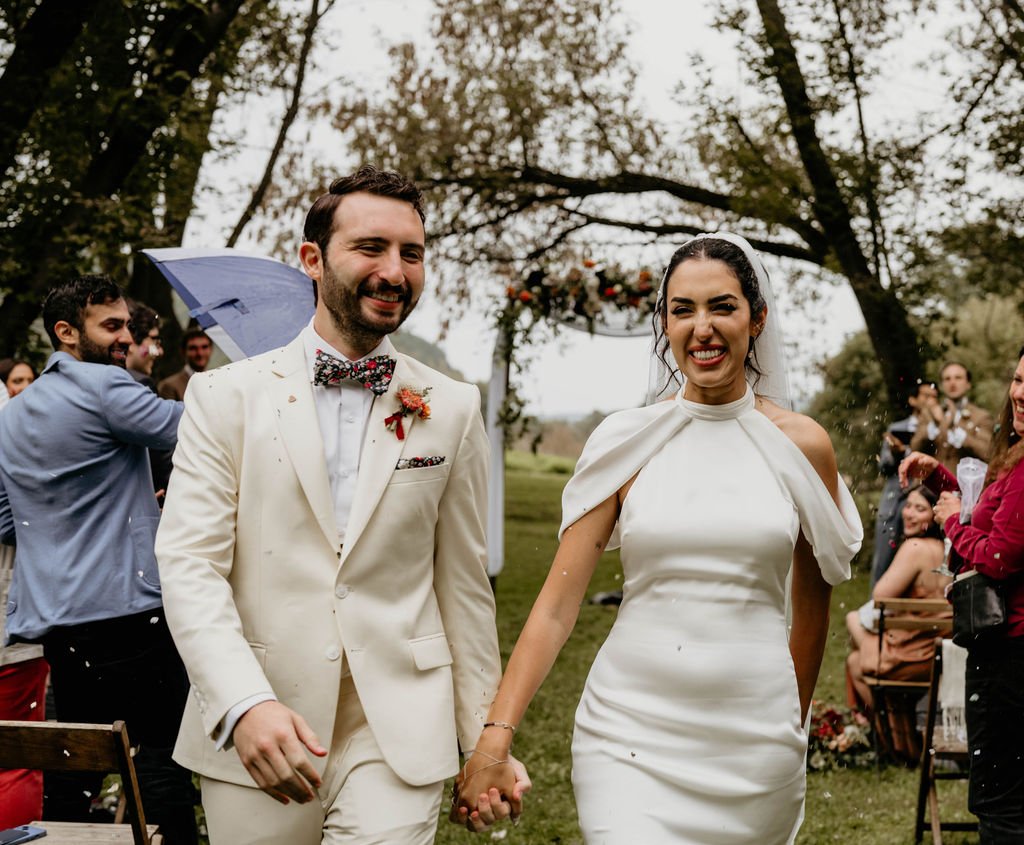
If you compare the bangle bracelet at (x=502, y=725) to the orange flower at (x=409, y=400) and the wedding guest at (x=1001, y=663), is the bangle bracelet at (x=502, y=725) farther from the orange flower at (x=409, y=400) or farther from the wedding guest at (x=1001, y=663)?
the wedding guest at (x=1001, y=663)

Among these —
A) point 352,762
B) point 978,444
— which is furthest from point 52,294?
point 978,444

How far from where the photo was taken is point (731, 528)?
128 inches

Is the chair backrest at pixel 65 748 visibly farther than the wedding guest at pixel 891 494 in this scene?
No

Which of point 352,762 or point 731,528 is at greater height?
point 731,528

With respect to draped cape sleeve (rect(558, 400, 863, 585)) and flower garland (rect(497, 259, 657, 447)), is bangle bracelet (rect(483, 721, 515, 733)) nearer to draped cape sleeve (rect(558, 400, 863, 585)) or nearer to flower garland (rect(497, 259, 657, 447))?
draped cape sleeve (rect(558, 400, 863, 585))

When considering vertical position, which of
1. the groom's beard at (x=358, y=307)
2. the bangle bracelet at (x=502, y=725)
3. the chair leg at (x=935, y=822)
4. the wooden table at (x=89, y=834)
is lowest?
the chair leg at (x=935, y=822)

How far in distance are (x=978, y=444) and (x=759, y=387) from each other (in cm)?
580

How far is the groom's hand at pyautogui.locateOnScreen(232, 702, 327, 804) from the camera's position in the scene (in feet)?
8.51

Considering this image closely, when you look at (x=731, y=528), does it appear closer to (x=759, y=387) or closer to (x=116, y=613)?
(x=759, y=387)

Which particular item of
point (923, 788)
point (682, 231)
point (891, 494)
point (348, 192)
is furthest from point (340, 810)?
point (682, 231)

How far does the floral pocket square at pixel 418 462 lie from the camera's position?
3131mm

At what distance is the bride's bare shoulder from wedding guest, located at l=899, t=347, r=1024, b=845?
5.09 ft

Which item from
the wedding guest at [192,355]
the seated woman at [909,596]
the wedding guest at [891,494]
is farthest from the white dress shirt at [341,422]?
the wedding guest at [891,494]

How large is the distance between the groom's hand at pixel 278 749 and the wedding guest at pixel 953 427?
6.79 metres
